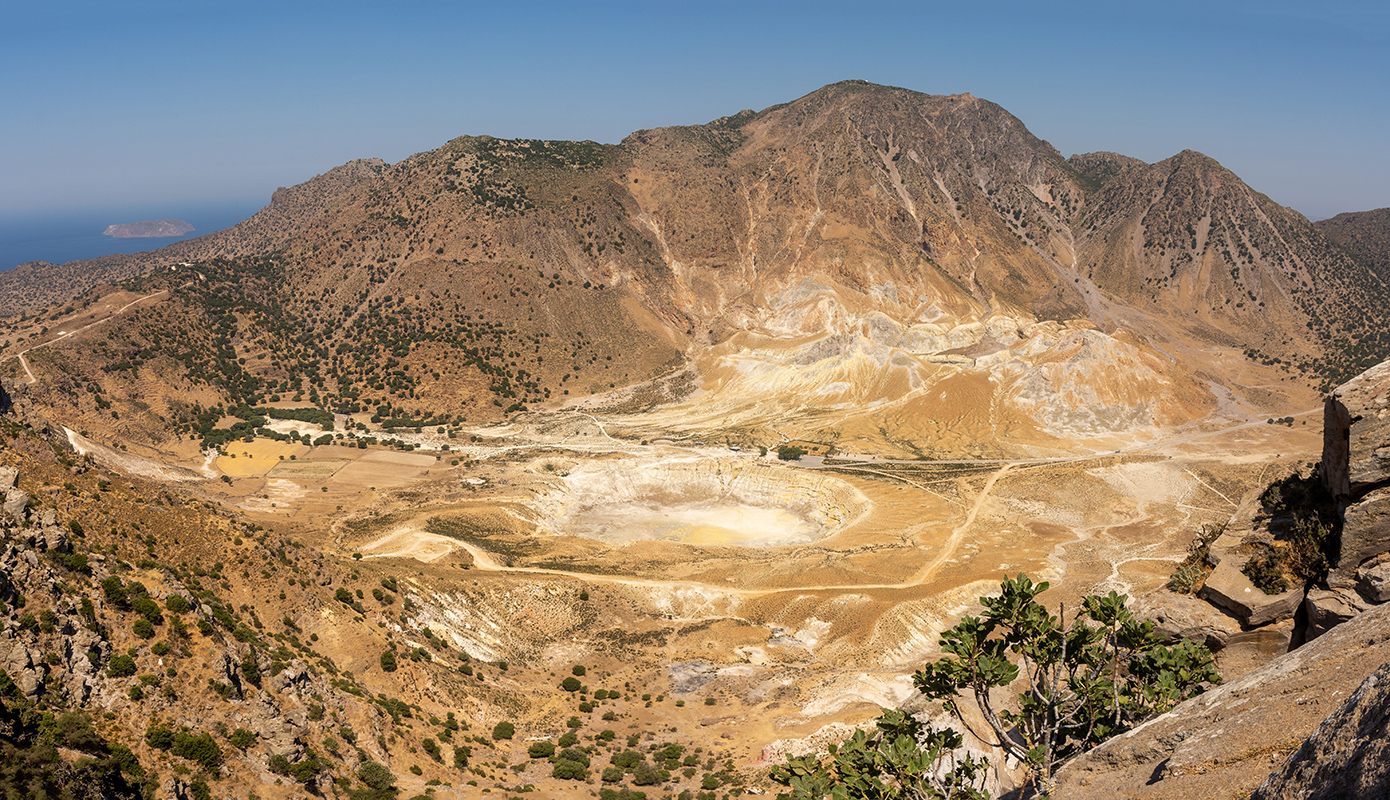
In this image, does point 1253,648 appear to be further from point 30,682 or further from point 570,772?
point 30,682

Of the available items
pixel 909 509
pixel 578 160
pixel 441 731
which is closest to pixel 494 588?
pixel 441 731

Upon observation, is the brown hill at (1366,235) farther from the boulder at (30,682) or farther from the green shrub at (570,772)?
the boulder at (30,682)

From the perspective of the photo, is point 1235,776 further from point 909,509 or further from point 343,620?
point 909,509

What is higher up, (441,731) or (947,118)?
(947,118)

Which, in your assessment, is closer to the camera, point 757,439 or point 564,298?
point 757,439

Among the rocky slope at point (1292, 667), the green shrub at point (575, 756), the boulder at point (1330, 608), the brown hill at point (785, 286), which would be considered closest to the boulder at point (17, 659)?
the green shrub at point (575, 756)
